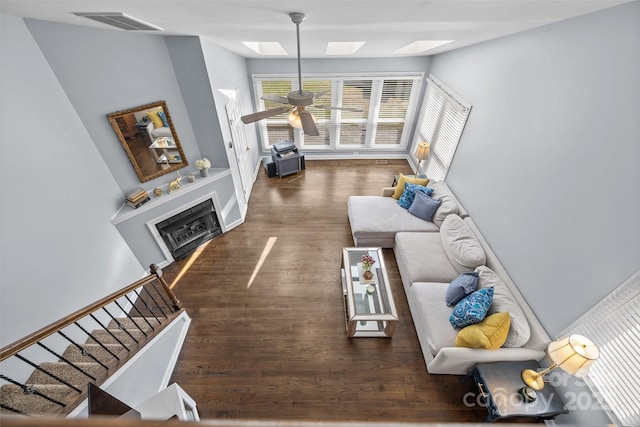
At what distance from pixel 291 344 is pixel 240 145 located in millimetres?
3502

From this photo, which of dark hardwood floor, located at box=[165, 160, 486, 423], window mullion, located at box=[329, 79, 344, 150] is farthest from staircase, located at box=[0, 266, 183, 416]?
window mullion, located at box=[329, 79, 344, 150]

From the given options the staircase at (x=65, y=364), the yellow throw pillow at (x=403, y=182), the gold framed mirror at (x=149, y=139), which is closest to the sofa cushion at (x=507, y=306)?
the yellow throw pillow at (x=403, y=182)

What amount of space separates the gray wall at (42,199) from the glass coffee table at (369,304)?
9.58ft

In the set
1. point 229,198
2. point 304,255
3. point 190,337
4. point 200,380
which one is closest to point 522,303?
point 304,255

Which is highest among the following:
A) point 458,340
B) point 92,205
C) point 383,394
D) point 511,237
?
point 92,205

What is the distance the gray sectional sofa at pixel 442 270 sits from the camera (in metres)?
2.63

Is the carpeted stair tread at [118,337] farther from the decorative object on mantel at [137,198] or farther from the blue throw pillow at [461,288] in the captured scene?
the blue throw pillow at [461,288]

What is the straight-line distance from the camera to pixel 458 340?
2688 millimetres

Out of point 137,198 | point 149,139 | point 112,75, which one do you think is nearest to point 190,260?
point 137,198

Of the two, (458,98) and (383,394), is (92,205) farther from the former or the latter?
(458,98)

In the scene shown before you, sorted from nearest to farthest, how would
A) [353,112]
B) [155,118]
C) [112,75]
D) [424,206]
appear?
[112,75]
[155,118]
[424,206]
[353,112]

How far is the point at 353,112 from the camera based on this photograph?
6109 millimetres

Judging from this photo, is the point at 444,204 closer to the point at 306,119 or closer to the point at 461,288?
the point at 461,288

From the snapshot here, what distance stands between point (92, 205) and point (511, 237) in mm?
4808
